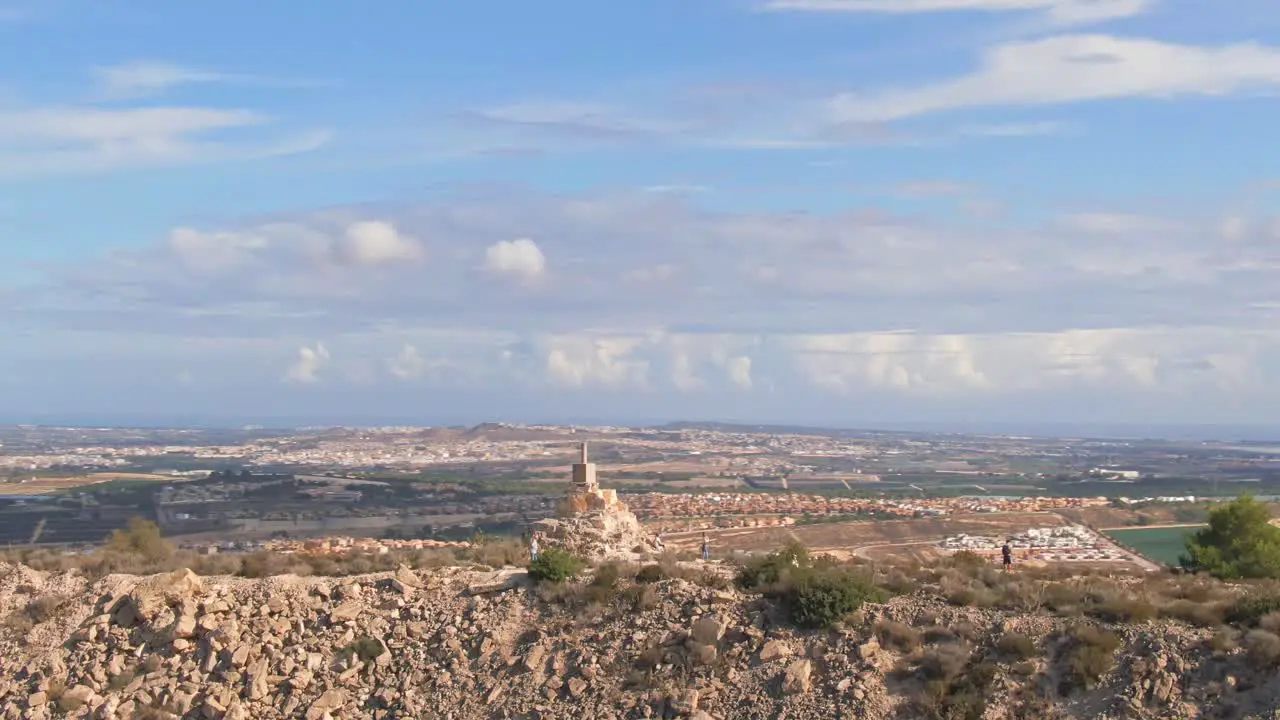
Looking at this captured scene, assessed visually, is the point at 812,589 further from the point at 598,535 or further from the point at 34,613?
the point at 34,613

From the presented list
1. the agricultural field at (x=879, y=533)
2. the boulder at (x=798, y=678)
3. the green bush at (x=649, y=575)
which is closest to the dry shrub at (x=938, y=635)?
the boulder at (x=798, y=678)

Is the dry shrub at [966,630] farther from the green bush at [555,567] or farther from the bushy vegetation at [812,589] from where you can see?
the green bush at [555,567]

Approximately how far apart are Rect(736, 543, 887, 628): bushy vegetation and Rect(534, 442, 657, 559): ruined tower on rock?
16.2 feet

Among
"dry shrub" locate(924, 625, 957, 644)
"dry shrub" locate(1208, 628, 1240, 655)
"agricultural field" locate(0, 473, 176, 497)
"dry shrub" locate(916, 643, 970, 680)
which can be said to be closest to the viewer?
"dry shrub" locate(1208, 628, 1240, 655)

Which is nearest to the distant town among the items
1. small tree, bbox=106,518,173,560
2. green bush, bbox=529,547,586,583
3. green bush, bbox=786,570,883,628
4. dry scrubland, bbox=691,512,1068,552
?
dry scrubland, bbox=691,512,1068,552

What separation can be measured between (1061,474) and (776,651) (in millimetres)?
130847

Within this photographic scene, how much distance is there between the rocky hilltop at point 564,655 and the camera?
1703 cm

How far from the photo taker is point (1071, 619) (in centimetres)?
1834

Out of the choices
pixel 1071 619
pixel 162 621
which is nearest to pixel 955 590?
pixel 1071 619

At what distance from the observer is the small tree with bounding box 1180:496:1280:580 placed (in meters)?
25.5

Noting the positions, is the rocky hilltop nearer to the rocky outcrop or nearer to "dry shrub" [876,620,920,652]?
"dry shrub" [876,620,920,652]

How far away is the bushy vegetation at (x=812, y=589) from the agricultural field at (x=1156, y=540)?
32.9 meters

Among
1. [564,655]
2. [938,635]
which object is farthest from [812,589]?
[564,655]

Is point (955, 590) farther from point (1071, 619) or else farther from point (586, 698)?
point (586, 698)
